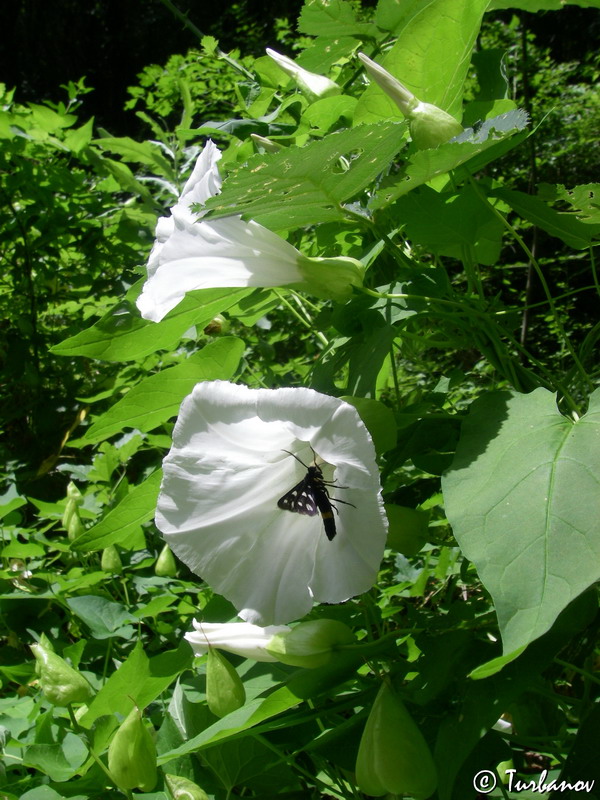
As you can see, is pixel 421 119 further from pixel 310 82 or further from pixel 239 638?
pixel 239 638

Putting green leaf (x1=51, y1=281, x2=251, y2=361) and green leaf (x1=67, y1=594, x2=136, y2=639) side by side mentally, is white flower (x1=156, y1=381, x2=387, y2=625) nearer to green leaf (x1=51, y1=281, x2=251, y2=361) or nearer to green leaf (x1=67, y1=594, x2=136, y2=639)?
green leaf (x1=51, y1=281, x2=251, y2=361)

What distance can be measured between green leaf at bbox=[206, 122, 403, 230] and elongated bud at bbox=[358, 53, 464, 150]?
0.03 m

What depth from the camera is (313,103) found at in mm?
667

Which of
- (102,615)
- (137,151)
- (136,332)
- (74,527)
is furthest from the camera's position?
(137,151)

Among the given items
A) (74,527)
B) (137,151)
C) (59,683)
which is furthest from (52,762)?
(137,151)

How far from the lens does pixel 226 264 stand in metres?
0.57

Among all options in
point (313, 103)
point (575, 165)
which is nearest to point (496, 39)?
point (575, 165)

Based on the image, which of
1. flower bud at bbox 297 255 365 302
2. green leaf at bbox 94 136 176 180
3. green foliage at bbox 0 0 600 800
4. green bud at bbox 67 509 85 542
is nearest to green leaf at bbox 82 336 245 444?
green foliage at bbox 0 0 600 800

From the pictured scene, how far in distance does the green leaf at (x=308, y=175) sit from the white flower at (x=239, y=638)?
0.30 meters

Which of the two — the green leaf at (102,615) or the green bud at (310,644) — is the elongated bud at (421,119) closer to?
the green bud at (310,644)

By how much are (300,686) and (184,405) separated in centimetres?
20

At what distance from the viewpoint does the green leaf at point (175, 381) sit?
2.12ft

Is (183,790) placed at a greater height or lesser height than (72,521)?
greater

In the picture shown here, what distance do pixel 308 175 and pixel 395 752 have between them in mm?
378
